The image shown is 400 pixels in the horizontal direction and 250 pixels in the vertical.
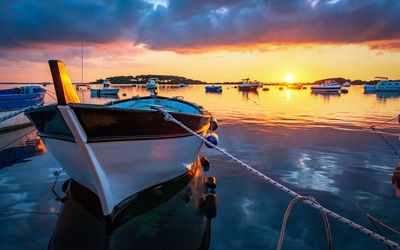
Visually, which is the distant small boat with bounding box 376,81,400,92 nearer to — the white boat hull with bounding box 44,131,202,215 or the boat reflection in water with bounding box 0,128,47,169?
the white boat hull with bounding box 44,131,202,215

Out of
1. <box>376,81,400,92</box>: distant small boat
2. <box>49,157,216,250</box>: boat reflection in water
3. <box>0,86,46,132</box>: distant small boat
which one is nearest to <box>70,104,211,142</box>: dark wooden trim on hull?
<box>49,157,216,250</box>: boat reflection in water

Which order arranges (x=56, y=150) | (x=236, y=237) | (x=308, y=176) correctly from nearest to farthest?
1. (x=236, y=237)
2. (x=56, y=150)
3. (x=308, y=176)

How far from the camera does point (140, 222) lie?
525 centimetres

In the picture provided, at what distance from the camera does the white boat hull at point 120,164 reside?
15.4 ft

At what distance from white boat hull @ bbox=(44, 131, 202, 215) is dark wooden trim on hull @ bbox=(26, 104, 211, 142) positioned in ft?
0.48

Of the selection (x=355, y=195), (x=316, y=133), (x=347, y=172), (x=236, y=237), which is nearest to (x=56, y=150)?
(x=236, y=237)

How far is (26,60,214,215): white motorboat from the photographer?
427 centimetres

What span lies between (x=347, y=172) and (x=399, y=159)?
3.44m

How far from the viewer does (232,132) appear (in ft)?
50.8

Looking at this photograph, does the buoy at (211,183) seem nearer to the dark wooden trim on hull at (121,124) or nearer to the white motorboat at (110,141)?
the white motorboat at (110,141)

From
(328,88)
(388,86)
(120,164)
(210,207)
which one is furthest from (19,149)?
(388,86)

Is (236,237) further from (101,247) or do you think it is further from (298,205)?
(101,247)

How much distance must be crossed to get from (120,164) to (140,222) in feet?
4.95

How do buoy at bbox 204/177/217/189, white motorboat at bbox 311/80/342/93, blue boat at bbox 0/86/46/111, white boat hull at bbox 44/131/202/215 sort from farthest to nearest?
white motorboat at bbox 311/80/342/93 → blue boat at bbox 0/86/46/111 → buoy at bbox 204/177/217/189 → white boat hull at bbox 44/131/202/215
